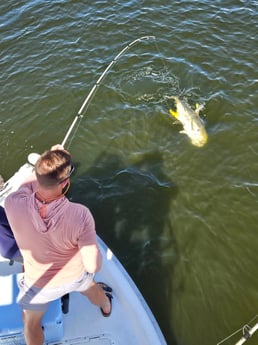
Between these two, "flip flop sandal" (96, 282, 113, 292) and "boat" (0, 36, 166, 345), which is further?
"flip flop sandal" (96, 282, 113, 292)

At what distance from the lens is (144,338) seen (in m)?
5.57

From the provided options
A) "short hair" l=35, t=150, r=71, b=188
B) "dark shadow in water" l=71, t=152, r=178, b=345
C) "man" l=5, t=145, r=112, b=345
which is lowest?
"dark shadow in water" l=71, t=152, r=178, b=345

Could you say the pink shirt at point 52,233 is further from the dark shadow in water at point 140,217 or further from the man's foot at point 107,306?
the dark shadow in water at point 140,217

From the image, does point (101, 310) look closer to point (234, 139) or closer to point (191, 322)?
point (191, 322)

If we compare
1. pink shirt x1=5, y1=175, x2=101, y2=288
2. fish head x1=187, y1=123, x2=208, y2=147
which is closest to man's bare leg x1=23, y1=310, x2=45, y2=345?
pink shirt x1=5, y1=175, x2=101, y2=288

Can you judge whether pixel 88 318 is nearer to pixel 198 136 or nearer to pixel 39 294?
pixel 39 294

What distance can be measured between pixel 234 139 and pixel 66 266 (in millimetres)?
5890

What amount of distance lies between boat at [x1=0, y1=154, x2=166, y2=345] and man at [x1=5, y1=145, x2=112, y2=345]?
0.54m

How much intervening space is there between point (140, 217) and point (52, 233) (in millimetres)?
3970

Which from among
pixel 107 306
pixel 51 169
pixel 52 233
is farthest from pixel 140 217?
pixel 51 169

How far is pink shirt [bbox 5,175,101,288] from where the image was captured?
412 centimetres

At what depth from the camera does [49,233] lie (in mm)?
4129

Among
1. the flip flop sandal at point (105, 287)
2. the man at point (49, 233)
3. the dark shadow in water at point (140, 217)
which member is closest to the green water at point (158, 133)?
the dark shadow in water at point (140, 217)

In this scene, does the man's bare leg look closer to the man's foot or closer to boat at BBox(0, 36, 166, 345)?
boat at BBox(0, 36, 166, 345)
